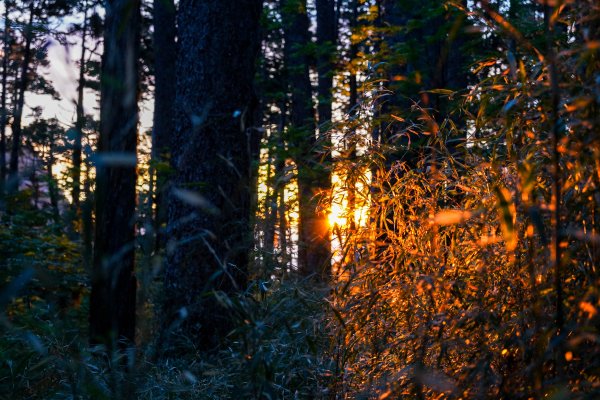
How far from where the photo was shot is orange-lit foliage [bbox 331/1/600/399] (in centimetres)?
167

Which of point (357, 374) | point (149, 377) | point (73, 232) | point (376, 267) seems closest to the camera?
point (73, 232)

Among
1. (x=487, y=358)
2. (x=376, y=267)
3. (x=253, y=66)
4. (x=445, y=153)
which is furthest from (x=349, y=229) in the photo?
(x=253, y=66)

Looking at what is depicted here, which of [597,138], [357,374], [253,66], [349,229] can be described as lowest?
[357,374]

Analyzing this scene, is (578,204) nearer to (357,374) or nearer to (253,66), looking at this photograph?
(357,374)

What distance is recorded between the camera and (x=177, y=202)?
15.3 feet

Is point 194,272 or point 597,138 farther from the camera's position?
point 194,272

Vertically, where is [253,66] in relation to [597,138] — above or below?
above

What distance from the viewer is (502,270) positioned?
7.23ft

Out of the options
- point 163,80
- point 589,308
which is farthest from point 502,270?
point 163,80

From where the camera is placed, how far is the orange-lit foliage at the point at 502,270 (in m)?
1.67

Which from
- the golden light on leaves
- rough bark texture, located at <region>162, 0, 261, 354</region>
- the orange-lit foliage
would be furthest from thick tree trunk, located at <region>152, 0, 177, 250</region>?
the golden light on leaves

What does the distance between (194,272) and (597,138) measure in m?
3.46

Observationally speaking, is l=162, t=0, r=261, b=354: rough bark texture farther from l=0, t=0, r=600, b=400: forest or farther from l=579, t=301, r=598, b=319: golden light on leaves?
l=579, t=301, r=598, b=319: golden light on leaves

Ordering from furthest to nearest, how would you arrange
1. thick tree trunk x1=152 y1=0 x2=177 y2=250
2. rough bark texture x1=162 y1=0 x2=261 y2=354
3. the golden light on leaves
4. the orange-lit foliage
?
1. thick tree trunk x1=152 y1=0 x2=177 y2=250
2. rough bark texture x1=162 y1=0 x2=261 y2=354
3. the orange-lit foliage
4. the golden light on leaves
